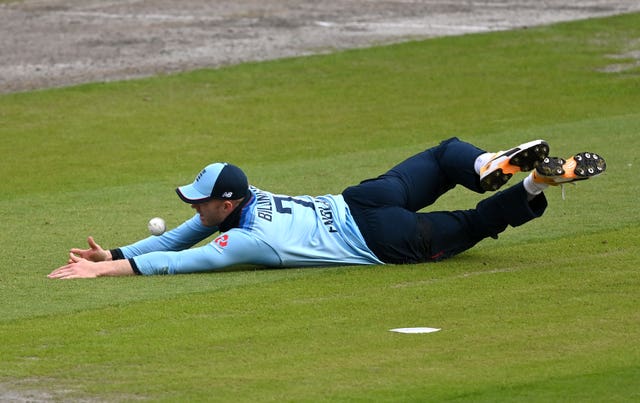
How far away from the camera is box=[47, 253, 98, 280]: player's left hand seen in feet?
34.6

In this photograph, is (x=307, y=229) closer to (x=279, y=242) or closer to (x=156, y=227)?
(x=279, y=242)

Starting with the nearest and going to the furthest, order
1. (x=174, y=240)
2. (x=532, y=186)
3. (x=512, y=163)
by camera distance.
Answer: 1. (x=512, y=163)
2. (x=532, y=186)
3. (x=174, y=240)

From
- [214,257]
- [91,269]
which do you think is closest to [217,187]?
[214,257]

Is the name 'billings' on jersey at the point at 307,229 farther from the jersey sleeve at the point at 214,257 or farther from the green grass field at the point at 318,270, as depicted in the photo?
the green grass field at the point at 318,270

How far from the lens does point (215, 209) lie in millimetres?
10602

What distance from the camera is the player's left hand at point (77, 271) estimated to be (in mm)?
10547

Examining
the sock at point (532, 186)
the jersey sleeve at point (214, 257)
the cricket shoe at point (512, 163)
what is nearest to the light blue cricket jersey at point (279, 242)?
the jersey sleeve at point (214, 257)

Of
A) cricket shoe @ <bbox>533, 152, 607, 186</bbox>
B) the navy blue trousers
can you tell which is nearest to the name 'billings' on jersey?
the navy blue trousers

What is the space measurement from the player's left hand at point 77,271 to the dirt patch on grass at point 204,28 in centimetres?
1142

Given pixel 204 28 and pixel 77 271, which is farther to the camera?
pixel 204 28

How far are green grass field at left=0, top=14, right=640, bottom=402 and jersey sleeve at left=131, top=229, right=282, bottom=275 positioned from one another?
0.42 feet

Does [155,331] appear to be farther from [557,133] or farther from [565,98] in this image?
[565,98]

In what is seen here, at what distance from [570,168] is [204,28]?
17217 millimetres

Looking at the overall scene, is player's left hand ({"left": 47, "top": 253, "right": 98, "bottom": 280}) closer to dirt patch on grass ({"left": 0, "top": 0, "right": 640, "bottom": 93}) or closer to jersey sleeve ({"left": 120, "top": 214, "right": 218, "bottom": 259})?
jersey sleeve ({"left": 120, "top": 214, "right": 218, "bottom": 259})
